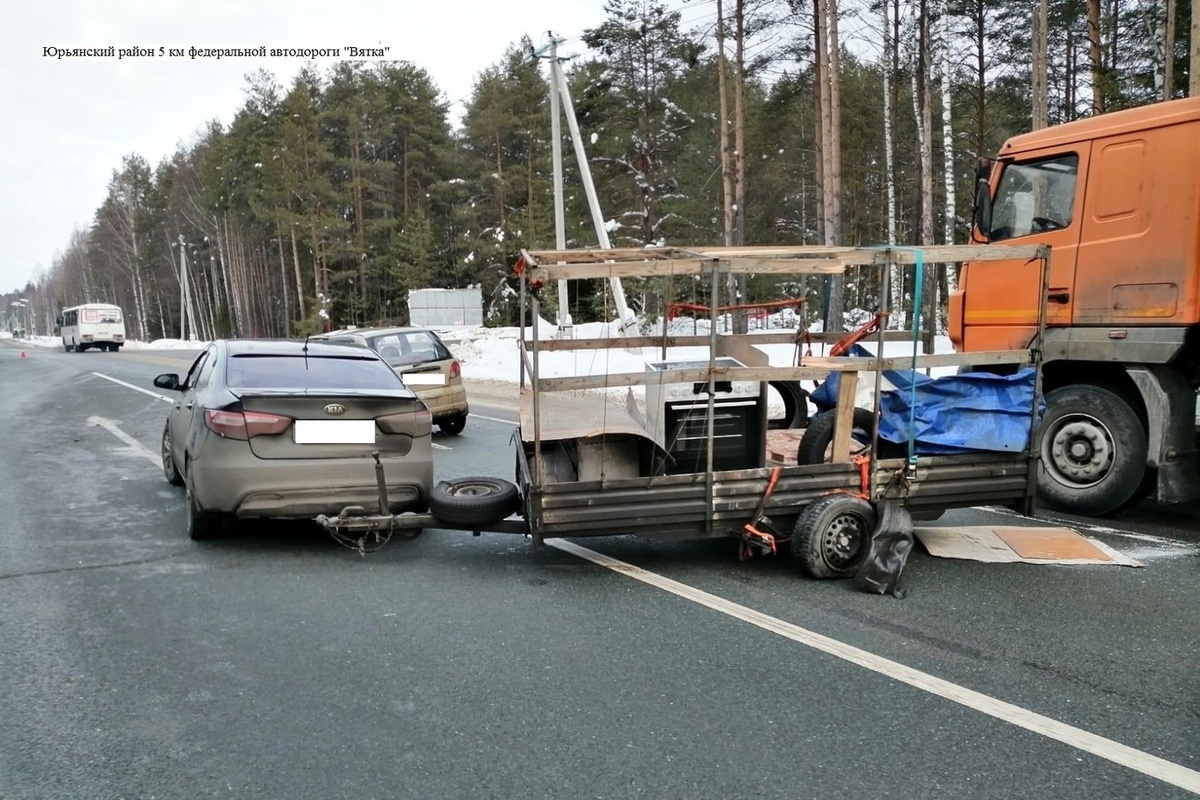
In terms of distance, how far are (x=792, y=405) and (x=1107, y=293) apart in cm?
244

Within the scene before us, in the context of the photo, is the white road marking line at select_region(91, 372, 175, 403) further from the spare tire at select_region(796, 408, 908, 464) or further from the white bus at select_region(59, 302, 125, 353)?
the white bus at select_region(59, 302, 125, 353)

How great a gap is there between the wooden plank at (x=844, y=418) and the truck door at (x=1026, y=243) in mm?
2329

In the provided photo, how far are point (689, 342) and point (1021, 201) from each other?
312 centimetres

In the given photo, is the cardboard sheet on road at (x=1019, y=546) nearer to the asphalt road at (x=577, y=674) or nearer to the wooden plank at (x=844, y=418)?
the asphalt road at (x=577, y=674)

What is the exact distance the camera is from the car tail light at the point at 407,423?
5828mm

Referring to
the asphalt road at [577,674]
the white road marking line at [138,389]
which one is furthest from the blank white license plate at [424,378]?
the white road marking line at [138,389]

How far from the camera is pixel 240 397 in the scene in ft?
18.4

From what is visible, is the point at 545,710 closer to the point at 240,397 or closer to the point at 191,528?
the point at 240,397

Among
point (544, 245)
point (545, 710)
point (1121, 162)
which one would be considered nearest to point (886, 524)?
point (545, 710)

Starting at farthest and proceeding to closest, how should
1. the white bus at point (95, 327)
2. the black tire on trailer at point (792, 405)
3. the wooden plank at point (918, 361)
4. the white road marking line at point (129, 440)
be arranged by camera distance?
the white bus at point (95, 327) < the white road marking line at point (129, 440) < the black tire on trailer at point (792, 405) < the wooden plank at point (918, 361)

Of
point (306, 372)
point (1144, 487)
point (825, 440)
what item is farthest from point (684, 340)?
point (1144, 487)

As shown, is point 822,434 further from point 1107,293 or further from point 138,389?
point 138,389

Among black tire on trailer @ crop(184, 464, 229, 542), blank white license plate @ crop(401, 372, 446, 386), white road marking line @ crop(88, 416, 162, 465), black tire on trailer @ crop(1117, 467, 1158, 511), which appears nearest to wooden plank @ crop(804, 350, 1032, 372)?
black tire on trailer @ crop(1117, 467, 1158, 511)

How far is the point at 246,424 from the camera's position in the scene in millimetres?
5512
